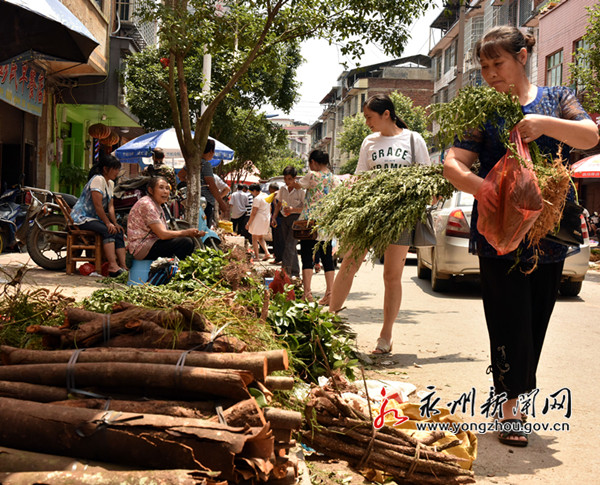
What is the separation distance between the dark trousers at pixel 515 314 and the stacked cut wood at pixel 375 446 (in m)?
0.68

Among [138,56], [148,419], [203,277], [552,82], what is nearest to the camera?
[148,419]

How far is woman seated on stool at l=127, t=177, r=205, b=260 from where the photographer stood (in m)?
7.89

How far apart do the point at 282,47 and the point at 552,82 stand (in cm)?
2370

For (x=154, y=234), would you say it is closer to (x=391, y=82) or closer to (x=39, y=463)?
(x=39, y=463)

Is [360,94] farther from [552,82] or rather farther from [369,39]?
[369,39]

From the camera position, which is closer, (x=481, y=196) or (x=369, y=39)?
(x=481, y=196)

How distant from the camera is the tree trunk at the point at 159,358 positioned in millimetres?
3084

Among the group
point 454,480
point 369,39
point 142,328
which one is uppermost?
point 369,39

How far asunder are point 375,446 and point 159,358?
44.6 inches

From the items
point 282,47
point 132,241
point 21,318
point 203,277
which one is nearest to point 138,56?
point 282,47

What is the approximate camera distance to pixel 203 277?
21.5ft

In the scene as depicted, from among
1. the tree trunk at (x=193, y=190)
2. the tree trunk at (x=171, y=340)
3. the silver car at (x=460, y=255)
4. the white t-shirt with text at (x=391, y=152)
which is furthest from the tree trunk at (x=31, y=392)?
the tree trunk at (x=193, y=190)

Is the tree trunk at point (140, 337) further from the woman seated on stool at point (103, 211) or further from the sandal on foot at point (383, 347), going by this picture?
the woman seated on stool at point (103, 211)

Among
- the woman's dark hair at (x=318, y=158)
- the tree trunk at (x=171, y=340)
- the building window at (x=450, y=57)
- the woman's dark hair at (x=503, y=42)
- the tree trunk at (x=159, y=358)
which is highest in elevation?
the building window at (x=450, y=57)
